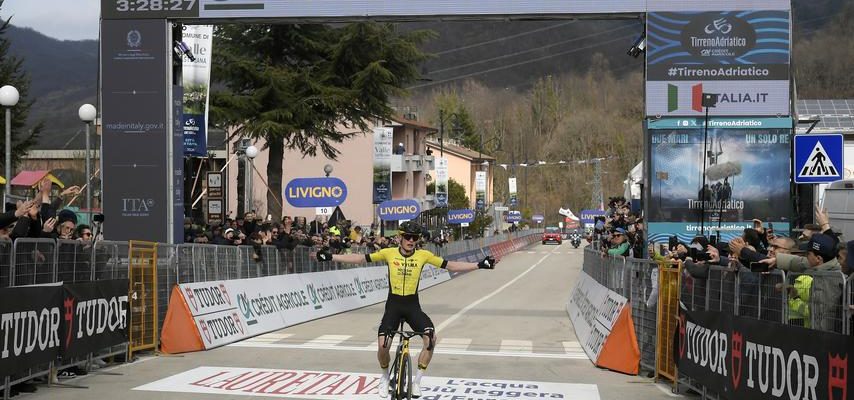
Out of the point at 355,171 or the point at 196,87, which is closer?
the point at 196,87

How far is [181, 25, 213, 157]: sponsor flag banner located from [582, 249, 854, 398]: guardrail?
13887 millimetres

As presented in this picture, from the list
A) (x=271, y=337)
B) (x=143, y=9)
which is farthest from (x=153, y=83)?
(x=271, y=337)

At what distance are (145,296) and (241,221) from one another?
371 inches

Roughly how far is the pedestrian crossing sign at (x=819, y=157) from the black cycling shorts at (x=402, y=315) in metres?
5.40

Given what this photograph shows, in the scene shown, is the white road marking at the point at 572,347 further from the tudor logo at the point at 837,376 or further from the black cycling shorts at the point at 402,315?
the tudor logo at the point at 837,376

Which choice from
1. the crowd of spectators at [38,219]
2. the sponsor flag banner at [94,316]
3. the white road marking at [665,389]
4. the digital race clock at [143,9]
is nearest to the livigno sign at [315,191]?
the digital race clock at [143,9]

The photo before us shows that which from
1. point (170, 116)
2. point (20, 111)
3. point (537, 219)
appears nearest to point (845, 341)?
point (170, 116)

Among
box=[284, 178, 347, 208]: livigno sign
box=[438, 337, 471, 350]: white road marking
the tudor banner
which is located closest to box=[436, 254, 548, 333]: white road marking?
box=[438, 337, 471, 350]: white road marking

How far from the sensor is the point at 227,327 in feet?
59.8

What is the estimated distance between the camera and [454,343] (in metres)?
18.9

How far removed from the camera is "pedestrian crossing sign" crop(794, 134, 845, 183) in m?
13.4

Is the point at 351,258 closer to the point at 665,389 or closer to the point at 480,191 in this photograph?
the point at 665,389

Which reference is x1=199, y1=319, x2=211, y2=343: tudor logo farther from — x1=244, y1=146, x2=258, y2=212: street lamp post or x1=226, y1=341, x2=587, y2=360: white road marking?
x1=244, y1=146, x2=258, y2=212: street lamp post

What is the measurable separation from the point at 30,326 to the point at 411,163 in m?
68.3
